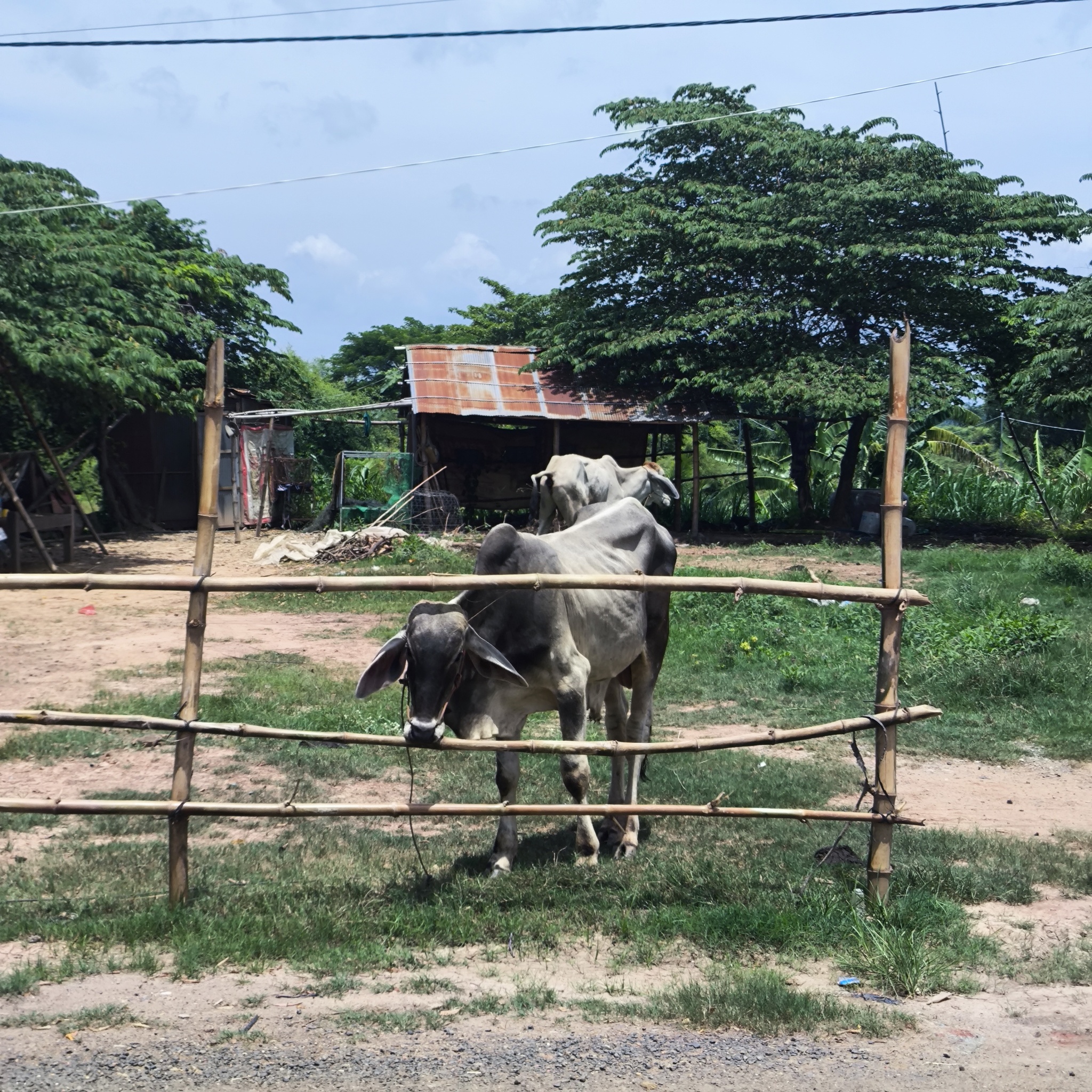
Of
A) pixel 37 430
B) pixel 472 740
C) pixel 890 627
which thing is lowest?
pixel 472 740

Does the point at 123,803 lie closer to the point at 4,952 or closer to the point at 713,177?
the point at 4,952

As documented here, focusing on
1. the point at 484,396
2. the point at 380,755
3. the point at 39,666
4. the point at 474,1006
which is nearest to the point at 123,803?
the point at 474,1006

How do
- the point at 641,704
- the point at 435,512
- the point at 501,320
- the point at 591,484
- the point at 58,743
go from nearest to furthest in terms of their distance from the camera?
the point at 641,704 → the point at 58,743 → the point at 591,484 → the point at 435,512 → the point at 501,320

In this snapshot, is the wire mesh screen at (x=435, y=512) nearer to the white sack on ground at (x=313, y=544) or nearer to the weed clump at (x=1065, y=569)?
the white sack on ground at (x=313, y=544)

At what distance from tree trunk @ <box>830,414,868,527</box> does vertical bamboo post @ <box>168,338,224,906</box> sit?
20.8m

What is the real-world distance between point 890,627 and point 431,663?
2.03m

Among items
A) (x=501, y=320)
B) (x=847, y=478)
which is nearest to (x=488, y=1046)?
(x=847, y=478)

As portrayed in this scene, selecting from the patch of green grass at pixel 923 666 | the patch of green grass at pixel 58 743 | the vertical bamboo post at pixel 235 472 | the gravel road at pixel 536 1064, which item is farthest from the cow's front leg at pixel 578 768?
the vertical bamboo post at pixel 235 472

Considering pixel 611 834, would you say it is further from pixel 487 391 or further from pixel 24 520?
pixel 487 391

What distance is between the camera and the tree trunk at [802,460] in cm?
2561

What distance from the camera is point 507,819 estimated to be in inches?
220

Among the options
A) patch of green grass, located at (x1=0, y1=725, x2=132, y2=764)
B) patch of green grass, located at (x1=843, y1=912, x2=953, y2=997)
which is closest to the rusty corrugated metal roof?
patch of green grass, located at (x1=0, y1=725, x2=132, y2=764)

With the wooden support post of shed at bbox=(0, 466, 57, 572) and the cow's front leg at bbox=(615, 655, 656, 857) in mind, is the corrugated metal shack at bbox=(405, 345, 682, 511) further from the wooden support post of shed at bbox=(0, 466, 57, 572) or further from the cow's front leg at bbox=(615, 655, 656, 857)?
the cow's front leg at bbox=(615, 655, 656, 857)

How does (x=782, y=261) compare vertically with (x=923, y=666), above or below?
above
